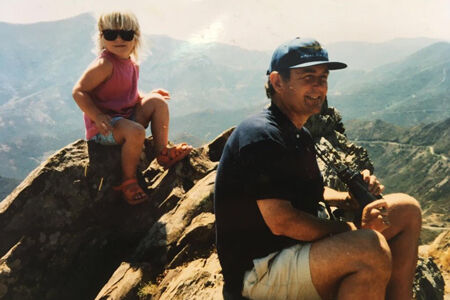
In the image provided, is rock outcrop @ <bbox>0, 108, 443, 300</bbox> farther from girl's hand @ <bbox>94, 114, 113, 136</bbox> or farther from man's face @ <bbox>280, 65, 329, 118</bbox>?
man's face @ <bbox>280, 65, 329, 118</bbox>

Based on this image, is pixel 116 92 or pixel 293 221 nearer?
pixel 293 221

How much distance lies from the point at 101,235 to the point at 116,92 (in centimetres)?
339

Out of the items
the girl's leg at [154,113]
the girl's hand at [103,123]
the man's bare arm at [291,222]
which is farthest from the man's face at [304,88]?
the girl's leg at [154,113]

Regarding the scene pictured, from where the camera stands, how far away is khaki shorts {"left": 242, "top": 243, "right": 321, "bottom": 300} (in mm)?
3791

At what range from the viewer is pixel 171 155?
8312mm

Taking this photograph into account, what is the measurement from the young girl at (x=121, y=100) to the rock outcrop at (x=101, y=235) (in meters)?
0.53

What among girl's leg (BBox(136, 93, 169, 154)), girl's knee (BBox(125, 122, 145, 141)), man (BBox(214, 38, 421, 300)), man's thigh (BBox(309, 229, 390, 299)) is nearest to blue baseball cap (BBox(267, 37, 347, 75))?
man (BBox(214, 38, 421, 300))

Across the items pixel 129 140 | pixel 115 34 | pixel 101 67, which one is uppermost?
pixel 115 34

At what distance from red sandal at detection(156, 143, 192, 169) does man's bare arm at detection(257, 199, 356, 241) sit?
16.2 ft

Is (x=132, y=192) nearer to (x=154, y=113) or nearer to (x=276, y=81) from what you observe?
(x=154, y=113)

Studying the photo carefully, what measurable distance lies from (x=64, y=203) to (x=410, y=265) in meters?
6.79

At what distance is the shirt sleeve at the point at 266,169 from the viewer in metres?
3.61

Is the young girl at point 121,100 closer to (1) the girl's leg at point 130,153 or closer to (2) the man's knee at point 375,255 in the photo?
(1) the girl's leg at point 130,153

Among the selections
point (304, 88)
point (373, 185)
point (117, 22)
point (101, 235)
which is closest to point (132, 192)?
point (101, 235)
